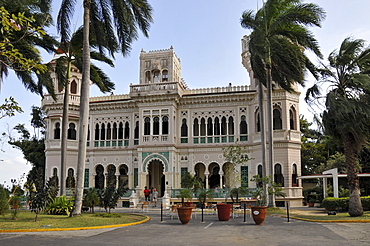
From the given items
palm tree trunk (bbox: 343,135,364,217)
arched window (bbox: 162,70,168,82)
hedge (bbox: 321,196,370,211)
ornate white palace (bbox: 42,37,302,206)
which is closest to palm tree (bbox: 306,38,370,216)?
palm tree trunk (bbox: 343,135,364,217)

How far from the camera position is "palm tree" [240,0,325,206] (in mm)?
21734

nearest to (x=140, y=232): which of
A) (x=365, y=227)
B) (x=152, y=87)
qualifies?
(x=365, y=227)

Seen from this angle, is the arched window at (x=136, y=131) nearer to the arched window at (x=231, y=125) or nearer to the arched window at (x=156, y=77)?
the arched window at (x=156, y=77)

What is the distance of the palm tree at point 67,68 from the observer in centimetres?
2292

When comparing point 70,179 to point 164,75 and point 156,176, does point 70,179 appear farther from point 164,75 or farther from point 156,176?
point 164,75

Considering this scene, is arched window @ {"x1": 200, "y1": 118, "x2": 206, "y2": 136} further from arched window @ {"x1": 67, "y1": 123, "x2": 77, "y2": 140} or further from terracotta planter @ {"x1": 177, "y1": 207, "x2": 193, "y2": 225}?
terracotta planter @ {"x1": 177, "y1": 207, "x2": 193, "y2": 225}

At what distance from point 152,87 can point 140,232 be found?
21.1m

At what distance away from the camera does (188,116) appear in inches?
1331

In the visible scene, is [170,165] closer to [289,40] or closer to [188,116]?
[188,116]

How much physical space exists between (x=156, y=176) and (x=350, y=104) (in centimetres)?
2151

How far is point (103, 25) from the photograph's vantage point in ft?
66.7

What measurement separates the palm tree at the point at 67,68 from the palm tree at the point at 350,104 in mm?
12998

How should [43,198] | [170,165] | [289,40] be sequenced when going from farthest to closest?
[170,165] < [289,40] < [43,198]

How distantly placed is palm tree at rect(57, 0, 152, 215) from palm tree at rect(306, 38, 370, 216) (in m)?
9.88
